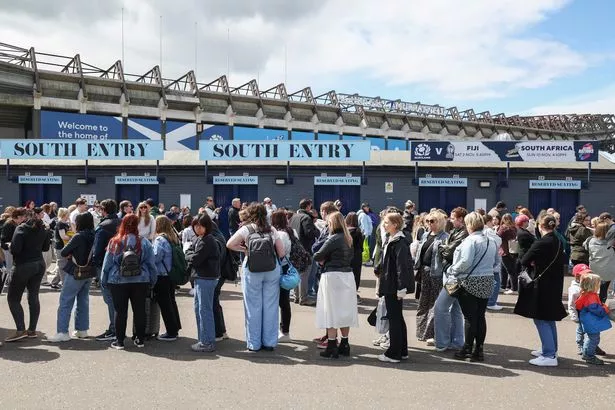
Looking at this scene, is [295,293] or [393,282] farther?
[295,293]

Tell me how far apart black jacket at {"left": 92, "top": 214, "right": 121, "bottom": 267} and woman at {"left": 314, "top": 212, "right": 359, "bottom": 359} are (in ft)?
9.31

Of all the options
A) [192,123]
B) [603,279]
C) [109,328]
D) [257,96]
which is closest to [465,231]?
[603,279]

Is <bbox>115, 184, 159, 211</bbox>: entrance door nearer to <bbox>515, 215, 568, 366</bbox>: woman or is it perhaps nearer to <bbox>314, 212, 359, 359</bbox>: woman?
<bbox>314, 212, 359, 359</bbox>: woman

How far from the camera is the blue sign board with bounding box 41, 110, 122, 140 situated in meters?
33.0

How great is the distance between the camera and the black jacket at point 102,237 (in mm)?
6953

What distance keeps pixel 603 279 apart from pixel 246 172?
12755 millimetres

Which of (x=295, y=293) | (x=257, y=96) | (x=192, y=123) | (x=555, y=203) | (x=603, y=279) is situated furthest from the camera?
(x=257, y=96)

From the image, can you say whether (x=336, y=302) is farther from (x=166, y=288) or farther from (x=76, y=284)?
(x=76, y=284)

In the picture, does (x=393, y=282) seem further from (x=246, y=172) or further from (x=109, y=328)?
(x=246, y=172)

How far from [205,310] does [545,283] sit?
407 centimetres

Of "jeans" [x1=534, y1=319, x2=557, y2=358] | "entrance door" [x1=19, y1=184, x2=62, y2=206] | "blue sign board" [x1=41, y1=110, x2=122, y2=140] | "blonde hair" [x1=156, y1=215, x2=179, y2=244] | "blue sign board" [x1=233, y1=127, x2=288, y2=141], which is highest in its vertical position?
"blue sign board" [x1=233, y1=127, x2=288, y2=141]

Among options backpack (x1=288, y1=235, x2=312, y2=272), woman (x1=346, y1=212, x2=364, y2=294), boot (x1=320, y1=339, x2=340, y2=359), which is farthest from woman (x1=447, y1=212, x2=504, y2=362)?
backpack (x1=288, y1=235, x2=312, y2=272)

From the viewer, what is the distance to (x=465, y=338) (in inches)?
251

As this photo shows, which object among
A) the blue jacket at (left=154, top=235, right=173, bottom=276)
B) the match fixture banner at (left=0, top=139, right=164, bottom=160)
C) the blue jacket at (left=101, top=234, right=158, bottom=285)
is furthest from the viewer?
the match fixture banner at (left=0, top=139, right=164, bottom=160)
